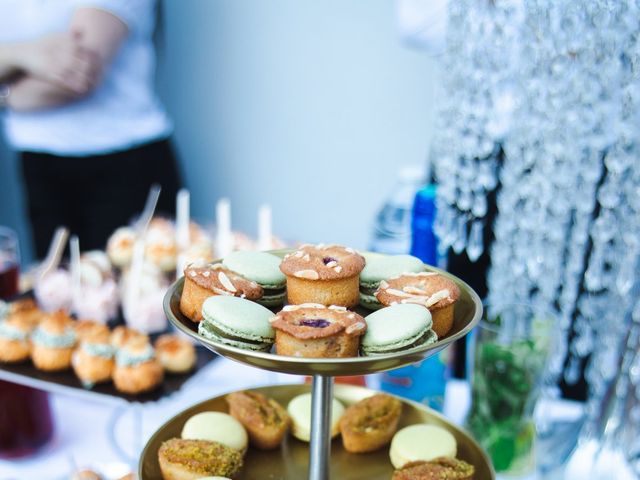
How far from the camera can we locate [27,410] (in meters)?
1.01

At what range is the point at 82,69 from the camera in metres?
1.68

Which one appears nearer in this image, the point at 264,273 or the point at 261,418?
the point at 264,273

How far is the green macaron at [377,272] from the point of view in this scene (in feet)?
2.03

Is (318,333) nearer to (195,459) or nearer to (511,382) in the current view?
(195,459)

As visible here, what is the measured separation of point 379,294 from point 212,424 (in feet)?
0.86

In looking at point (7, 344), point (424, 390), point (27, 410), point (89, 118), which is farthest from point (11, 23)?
point (424, 390)

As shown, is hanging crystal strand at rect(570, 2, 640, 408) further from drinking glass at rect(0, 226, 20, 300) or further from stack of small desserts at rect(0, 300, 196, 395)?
drinking glass at rect(0, 226, 20, 300)

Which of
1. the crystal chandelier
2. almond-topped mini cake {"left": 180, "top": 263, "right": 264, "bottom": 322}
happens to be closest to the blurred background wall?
the crystal chandelier

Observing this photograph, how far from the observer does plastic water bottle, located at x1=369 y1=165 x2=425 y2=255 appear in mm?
1297

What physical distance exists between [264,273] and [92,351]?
56 cm

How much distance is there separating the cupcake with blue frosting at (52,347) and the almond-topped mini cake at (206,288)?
568 mm

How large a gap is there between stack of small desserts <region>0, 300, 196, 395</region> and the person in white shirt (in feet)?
2.74

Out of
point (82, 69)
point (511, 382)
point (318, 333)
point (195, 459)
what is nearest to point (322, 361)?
point (318, 333)

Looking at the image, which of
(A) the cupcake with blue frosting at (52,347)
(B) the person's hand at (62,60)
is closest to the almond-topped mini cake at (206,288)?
(A) the cupcake with blue frosting at (52,347)
